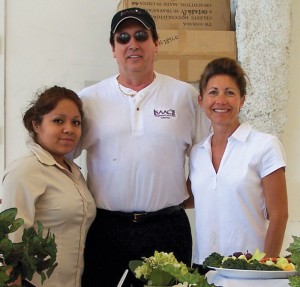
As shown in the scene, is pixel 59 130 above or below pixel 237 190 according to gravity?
above

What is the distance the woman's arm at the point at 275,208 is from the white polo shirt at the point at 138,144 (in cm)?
38

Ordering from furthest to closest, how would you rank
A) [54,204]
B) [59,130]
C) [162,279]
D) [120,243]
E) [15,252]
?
[120,243] → [59,130] → [54,204] → [162,279] → [15,252]

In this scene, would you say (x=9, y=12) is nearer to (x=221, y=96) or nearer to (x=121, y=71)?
(x=121, y=71)

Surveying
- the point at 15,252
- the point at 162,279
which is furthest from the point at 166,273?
the point at 15,252

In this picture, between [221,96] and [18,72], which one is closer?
[221,96]

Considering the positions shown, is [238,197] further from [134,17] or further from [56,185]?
[134,17]

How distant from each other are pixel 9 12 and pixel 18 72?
1.10ft

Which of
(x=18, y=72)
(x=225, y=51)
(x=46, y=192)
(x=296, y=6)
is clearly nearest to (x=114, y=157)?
(x=46, y=192)

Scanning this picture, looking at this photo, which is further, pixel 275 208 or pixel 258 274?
pixel 275 208

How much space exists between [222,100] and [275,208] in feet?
1.33

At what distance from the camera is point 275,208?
6.25ft

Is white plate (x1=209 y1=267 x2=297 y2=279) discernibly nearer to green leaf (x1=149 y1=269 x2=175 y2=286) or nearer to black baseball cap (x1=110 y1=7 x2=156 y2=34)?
green leaf (x1=149 y1=269 x2=175 y2=286)

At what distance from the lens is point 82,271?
200 centimetres

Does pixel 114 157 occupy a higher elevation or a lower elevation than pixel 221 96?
lower
